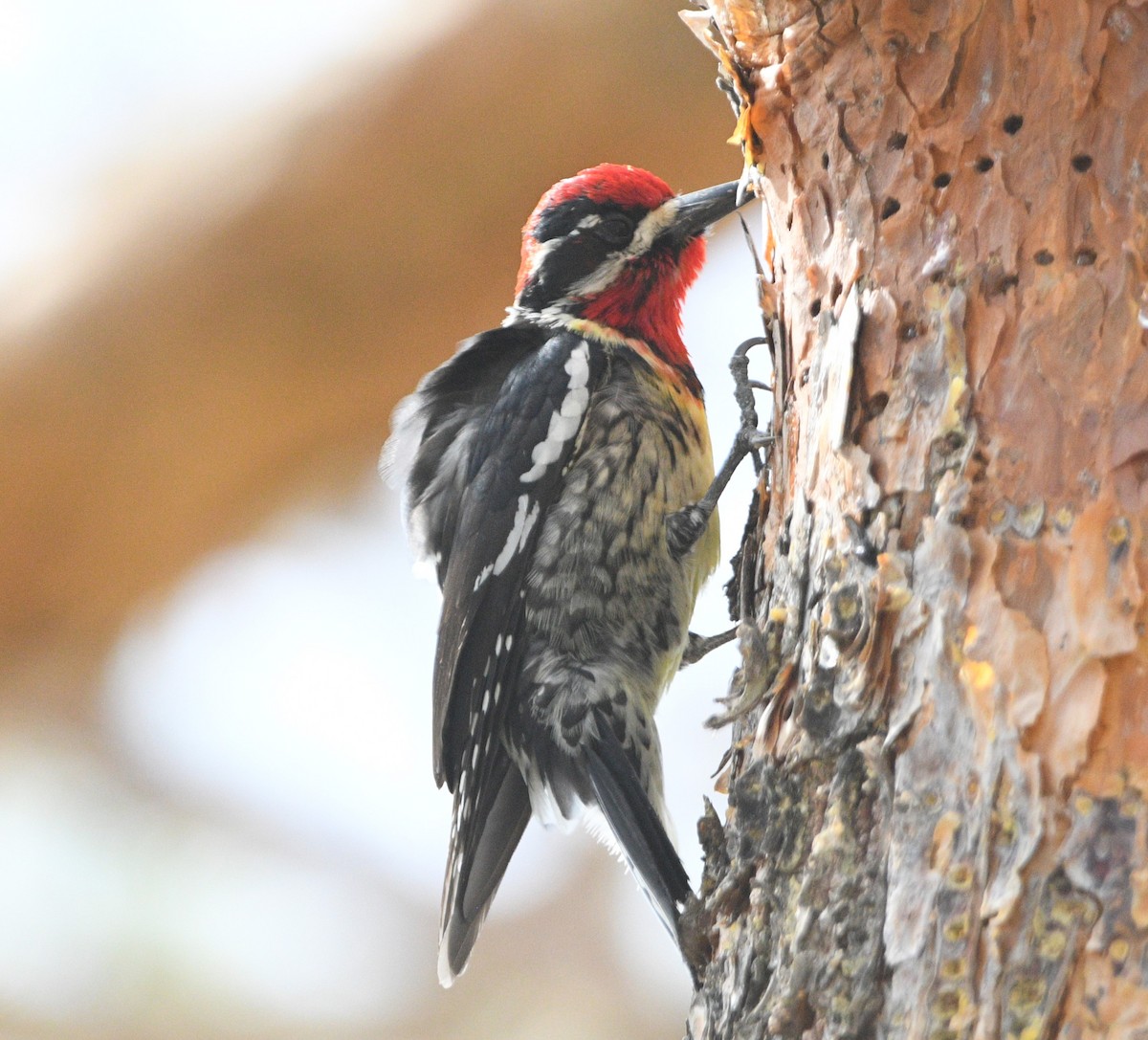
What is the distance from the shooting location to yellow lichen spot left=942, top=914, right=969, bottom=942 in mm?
1147

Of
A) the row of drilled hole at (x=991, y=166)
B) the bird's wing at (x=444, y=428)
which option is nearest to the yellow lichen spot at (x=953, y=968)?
the row of drilled hole at (x=991, y=166)

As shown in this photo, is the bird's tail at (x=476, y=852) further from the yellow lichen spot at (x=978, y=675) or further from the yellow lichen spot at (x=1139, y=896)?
the yellow lichen spot at (x=1139, y=896)

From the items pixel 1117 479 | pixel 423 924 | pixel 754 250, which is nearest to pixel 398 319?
pixel 754 250

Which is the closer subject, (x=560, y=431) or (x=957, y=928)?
(x=957, y=928)

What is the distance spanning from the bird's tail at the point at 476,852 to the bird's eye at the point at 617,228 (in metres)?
1.02

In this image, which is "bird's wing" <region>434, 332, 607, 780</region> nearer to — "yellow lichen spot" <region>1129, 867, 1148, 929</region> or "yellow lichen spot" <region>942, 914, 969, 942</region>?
"yellow lichen spot" <region>942, 914, 969, 942</region>

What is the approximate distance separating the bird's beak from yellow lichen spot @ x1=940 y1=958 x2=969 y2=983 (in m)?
1.59

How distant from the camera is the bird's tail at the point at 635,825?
1.82m

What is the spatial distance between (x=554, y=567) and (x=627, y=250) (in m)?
0.69

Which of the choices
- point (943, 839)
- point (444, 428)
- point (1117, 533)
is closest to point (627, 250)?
point (444, 428)

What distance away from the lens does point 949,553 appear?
129 centimetres

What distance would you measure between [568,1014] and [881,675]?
296cm

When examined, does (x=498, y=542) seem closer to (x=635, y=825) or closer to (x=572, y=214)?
(x=635, y=825)

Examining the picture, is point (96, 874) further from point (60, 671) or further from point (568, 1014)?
point (568, 1014)
